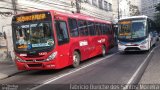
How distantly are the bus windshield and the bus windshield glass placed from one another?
31.0ft

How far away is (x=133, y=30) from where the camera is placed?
2041 cm

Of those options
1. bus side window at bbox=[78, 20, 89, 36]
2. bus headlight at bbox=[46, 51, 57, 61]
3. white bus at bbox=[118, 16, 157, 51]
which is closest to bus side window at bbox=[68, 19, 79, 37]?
bus side window at bbox=[78, 20, 89, 36]

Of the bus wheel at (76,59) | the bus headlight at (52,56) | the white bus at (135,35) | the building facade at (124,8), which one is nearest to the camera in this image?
the bus headlight at (52,56)

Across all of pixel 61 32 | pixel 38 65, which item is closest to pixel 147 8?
pixel 61 32

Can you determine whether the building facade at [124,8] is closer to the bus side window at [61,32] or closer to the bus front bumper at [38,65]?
the bus side window at [61,32]

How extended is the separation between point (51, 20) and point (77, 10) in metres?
19.9

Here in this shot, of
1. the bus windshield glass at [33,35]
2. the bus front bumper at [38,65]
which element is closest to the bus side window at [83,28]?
the bus windshield glass at [33,35]

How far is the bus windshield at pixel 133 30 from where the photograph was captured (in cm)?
2025

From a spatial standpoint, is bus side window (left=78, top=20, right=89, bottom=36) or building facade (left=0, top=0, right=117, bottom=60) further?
building facade (left=0, top=0, right=117, bottom=60)

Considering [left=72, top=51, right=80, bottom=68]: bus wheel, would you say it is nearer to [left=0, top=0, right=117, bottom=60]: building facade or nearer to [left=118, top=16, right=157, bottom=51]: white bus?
[left=0, top=0, right=117, bottom=60]: building facade

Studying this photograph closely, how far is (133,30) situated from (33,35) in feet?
32.2

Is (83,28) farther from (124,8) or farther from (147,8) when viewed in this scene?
(147,8)

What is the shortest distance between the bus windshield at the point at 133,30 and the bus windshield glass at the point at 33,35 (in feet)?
31.0

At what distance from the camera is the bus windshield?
20250 mm
